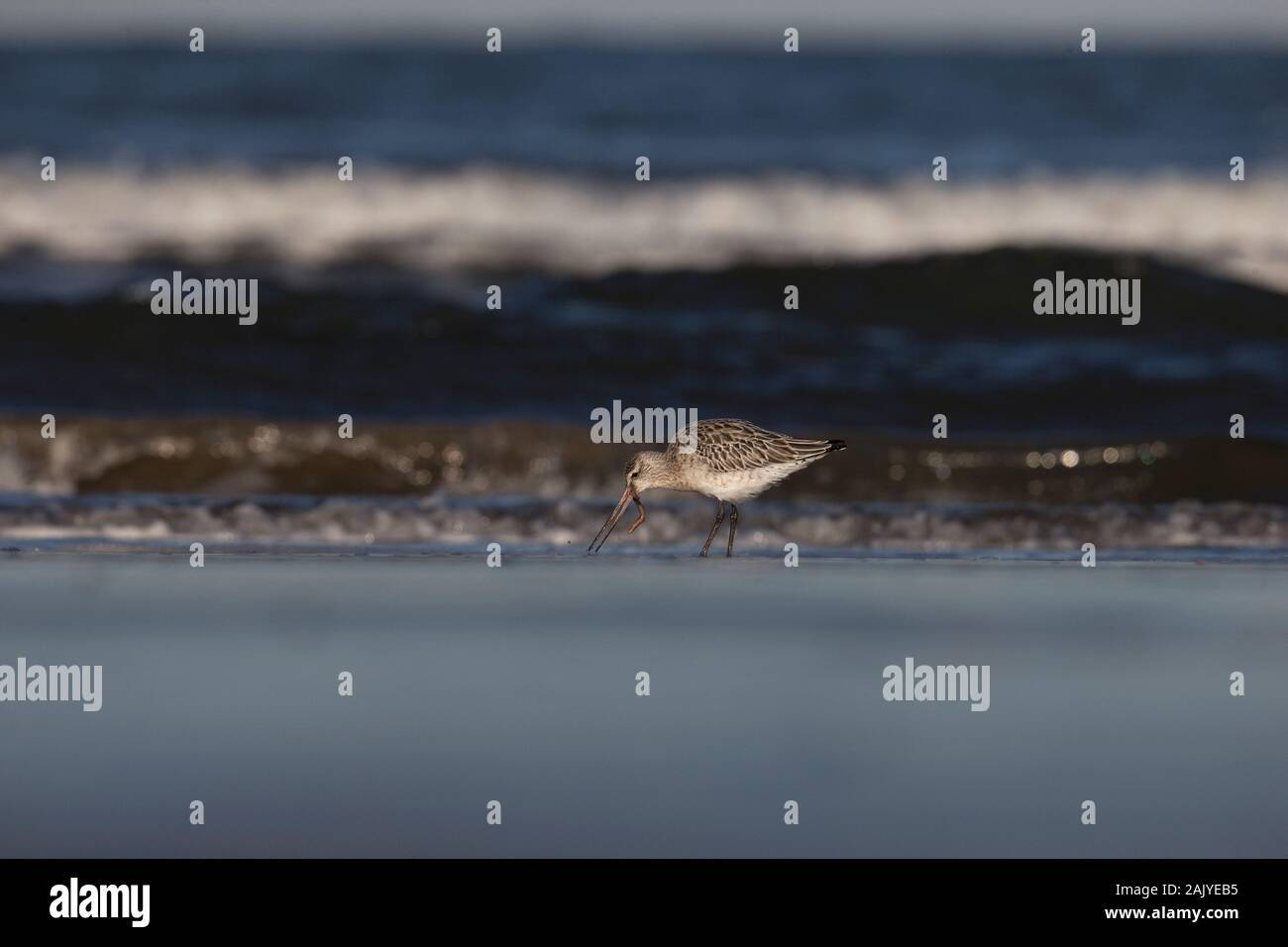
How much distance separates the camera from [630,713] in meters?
5.46

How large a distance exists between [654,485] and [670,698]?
2.55 metres

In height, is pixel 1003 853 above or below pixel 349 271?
below

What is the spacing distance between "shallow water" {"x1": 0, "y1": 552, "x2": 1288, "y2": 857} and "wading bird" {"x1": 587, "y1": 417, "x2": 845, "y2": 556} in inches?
17.9

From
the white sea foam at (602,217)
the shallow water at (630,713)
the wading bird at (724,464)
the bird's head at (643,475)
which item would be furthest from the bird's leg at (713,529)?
the white sea foam at (602,217)

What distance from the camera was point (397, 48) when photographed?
22.7 m

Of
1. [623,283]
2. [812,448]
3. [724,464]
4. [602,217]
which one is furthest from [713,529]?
[602,217]

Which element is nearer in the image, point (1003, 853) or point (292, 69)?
point (1003, 853)

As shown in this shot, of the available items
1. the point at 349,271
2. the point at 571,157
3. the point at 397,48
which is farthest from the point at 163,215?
the point at 397,48

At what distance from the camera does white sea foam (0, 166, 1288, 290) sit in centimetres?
1512

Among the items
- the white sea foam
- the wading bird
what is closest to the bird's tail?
the wading bird

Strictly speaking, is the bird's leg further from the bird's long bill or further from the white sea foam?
the white sea foam

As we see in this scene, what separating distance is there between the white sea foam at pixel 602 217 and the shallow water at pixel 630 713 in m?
7.94

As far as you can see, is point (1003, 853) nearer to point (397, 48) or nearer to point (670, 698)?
point (670, 698)

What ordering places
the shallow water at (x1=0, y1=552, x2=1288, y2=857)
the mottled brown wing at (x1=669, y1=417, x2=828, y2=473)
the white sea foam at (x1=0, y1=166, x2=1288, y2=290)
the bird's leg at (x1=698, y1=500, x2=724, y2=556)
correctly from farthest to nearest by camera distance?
the white sea foam at (x1=0, y1=166, x2=1288, y2=290), the bird's leg at (x1=698, y1=500, x2=724, y2=556), the mottled brown wing at (x1=669, y1=417, x2=828, y2=473), the shallow water at (x1=0, y1=552, x2=1288, y2=857)
